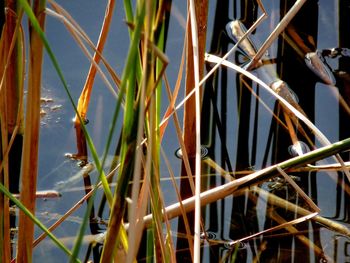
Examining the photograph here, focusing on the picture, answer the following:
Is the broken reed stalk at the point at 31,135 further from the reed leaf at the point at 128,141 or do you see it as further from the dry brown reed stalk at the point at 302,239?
the dry brown reed stalk at the point at 302,239

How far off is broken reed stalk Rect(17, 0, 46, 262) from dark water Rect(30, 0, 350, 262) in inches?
17.2

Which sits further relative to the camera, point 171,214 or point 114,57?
point 114,57

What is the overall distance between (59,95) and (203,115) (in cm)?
41

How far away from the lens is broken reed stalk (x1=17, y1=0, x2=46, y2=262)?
682 millimetres

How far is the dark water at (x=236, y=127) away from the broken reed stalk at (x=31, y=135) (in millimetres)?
436

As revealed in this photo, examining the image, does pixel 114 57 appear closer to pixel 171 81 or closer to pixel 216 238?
pixel 171 81

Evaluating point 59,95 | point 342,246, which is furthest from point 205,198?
point 59,95

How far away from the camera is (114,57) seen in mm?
1704

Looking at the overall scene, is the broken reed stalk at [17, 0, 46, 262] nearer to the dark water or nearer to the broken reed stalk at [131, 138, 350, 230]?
the broken reed stalk at [131, 138, 350, 230]

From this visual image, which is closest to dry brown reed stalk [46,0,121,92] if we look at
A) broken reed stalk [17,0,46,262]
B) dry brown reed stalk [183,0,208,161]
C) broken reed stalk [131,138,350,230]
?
broken reed stalk [17,0,46,262]

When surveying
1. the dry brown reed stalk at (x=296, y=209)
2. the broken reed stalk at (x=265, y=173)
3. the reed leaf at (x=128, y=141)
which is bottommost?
the dry brown reed stalk at (x=296, y=209)

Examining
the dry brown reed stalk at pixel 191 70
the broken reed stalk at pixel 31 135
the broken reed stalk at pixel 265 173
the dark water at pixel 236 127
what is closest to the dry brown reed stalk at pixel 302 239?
the dark water at pixel 236 127

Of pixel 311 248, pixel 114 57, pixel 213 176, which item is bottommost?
pixel 311 248

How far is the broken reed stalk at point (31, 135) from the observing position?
0.68 metres
